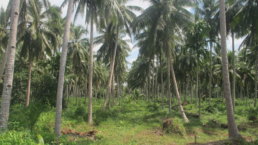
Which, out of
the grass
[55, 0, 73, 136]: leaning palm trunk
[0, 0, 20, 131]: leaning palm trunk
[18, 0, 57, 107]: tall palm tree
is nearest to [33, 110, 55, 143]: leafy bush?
the grass

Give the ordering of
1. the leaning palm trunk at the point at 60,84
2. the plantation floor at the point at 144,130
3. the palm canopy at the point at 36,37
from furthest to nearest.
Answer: the palm canopy at the point at 36,37 → the plantation floor at the point at 144,130 → the leaning palm trunk at the point at 60,84

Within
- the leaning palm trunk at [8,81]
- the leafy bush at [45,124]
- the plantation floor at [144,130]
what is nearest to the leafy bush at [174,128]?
the plantation floor at [144,130]

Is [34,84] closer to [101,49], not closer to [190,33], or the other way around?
[101,49]

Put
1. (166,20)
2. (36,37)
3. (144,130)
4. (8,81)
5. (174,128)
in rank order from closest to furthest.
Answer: (8,81)
(174,128)
(144,130)
(166,20)
(36,37)

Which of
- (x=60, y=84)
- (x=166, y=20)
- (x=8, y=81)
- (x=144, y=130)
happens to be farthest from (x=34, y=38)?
(x=8, y=81)

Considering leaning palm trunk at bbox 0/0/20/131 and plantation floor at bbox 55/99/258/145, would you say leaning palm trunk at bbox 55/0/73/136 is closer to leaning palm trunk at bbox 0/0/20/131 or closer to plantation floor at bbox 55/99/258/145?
plantation floor at bbox 55/99/258/145

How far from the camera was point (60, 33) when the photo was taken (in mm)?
24281

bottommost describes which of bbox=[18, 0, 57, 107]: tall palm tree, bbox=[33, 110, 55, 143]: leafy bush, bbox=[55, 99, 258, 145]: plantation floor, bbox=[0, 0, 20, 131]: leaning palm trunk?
bbox=[55, 99, 258, 145]: plantation floor

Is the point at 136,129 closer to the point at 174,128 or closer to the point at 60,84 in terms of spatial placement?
the point at 174,128

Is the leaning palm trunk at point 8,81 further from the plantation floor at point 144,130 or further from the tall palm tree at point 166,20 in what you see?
the tall palm tree at point 166,20

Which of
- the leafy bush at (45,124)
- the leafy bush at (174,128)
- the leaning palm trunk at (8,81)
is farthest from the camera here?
the leafy bush at (174,128)

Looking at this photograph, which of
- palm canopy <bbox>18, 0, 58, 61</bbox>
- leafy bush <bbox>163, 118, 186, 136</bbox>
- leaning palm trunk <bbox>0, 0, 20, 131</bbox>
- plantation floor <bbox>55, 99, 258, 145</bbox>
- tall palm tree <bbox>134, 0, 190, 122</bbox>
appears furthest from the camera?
palm canopy <bbox>18, 0, 58, 61</bbox>

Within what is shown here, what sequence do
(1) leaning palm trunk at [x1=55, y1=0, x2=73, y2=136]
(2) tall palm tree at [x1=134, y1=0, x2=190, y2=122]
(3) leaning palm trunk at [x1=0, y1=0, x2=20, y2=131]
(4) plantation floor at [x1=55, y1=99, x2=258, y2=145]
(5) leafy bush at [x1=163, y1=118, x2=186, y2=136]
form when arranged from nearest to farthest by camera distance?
(3) leaning palm trunk at [x1=0, y1=0, x2=20, y2=131] → (1) leaning palm trunk at [x1=55, y1=0, x2=73, y2=136] → (4) plantation floor at [x1=55, y1=99, x2=258, y2=145] → (5) leafy bush at [x1=163, y1=118, x2=186, y2=136] → (2) tall palm tree at [x1=134, y1=0, x2=190, y2=122]

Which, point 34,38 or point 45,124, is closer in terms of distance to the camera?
point 45,124
